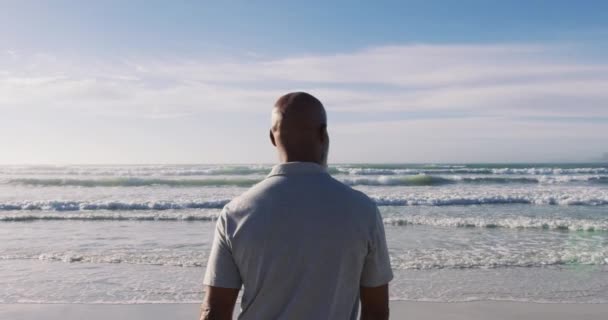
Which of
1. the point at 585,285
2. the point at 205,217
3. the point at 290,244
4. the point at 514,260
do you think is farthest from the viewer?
the point at 205,217

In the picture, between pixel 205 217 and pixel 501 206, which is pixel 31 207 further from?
pixel 501 206

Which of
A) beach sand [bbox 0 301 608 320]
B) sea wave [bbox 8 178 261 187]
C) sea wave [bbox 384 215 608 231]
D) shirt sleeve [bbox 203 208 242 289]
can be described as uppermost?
shirt sleeve [bbox 203 208 242 289]

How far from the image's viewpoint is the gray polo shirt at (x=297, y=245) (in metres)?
1.52

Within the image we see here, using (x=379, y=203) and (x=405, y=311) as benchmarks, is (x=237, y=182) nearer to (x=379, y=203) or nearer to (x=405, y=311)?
(x=379, y=203)

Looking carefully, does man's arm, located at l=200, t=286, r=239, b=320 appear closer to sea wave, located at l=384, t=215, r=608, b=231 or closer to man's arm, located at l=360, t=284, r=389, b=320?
man's arm, located at l=360, t=284, r=389, b=320

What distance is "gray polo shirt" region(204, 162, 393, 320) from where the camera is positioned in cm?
152

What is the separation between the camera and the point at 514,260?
861 centimetres

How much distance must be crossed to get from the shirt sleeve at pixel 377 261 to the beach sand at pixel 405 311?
4.35 m

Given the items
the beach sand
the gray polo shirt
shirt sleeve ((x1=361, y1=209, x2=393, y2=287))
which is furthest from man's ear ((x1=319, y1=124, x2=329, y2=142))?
the beach sand

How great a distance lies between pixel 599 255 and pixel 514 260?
1.65 metres

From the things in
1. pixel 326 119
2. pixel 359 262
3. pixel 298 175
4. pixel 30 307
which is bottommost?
pixel 30 307

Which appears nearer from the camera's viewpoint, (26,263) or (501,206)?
(26,263)

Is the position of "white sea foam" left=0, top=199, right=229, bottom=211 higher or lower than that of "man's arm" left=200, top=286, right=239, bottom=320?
lower

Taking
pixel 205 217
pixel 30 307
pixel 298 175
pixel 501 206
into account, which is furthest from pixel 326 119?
pixel 501 206
